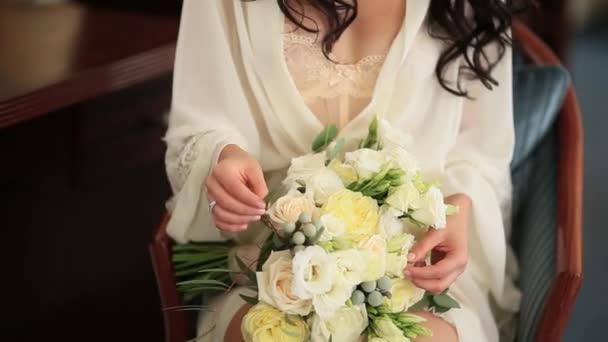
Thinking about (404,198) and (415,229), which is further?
(415,229)

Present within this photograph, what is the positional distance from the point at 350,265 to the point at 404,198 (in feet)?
0.36

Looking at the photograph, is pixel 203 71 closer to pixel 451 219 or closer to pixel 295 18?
pixel 295 18

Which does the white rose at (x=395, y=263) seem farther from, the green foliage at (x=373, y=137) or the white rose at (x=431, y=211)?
the green foliage at (x=373, y=137)

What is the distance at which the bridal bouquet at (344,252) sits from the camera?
89cm

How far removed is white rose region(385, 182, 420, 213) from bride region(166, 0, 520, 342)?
13cm

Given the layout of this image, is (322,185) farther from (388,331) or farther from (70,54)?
(70,54)

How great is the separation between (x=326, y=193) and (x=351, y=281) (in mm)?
114

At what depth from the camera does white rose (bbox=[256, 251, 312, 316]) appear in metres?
0.90

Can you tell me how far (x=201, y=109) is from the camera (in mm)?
1139

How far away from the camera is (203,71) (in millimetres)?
1132

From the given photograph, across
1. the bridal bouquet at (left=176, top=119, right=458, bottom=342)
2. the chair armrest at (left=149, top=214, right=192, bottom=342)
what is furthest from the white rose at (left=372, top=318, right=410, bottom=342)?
the chair armrest at (left=149, top=214, right=192, bottom=342)

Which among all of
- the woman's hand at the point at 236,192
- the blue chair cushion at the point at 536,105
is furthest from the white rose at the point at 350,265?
the blue chair cushion at the point at 536,105

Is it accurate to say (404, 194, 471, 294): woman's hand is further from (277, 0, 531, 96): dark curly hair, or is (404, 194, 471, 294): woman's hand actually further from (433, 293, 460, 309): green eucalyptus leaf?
(277, 0, 531, 96): dark curly hair

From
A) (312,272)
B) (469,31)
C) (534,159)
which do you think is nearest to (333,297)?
(312,272)
